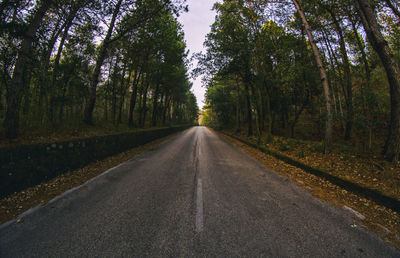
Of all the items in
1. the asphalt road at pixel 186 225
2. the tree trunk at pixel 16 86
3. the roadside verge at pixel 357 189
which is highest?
the tree trunk at pixel 16 86

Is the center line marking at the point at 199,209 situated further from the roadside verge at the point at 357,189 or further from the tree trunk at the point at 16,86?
the tree trunk at the point at 16,86

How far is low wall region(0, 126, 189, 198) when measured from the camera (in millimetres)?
3342

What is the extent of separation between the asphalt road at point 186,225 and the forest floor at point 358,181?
0.38 metres

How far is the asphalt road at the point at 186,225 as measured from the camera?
1945mm

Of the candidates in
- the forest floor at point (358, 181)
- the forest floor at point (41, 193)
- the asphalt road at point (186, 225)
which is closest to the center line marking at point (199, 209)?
the asphalt road at point (186, 225)

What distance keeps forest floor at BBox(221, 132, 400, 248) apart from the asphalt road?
0.38m

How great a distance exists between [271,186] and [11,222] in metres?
5.65

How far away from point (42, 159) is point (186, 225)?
15.3 ft

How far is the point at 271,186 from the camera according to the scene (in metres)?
4.16

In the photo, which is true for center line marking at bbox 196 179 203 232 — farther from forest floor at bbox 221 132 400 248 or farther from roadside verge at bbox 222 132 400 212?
roadside verge at bbox 222 132 400 212

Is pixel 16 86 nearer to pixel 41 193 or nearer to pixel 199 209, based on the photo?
pixel 41 193

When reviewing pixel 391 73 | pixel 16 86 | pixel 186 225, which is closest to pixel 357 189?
pixel 391 73

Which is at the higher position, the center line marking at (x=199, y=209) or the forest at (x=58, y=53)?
the forest at (x=58, y=53)

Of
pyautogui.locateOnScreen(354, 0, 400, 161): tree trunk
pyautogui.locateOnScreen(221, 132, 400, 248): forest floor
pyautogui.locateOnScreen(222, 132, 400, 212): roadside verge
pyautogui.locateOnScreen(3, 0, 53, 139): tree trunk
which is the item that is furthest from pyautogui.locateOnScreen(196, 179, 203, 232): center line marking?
pyautogui.locateOnScreen(354, 0, 400, 161): tree trunk
